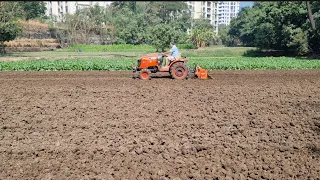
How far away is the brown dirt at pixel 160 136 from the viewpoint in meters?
6.48

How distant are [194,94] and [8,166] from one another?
561cm

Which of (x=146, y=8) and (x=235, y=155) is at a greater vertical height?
(x=146, y=8)

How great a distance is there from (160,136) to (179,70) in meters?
6.99

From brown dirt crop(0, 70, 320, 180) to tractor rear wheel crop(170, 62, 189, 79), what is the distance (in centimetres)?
385

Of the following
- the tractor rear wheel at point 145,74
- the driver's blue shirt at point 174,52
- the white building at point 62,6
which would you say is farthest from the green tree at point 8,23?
the white building at point 62,6

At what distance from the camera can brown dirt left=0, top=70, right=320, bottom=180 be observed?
21.3 feet

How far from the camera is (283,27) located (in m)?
A: 34.2

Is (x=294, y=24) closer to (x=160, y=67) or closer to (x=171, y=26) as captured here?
(x=160, y=67)

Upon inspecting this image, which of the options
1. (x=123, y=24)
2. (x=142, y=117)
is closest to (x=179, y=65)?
(x=142, y=117)

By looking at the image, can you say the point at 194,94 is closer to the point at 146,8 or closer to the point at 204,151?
the point at 204,151

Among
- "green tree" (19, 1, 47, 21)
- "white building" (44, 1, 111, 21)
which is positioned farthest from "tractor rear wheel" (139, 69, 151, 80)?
"white building" (44, 1, 111, 21)

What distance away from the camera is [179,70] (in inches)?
555

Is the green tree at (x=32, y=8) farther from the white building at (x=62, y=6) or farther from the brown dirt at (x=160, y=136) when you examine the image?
→ the brown dirt at (x=160, y=136)

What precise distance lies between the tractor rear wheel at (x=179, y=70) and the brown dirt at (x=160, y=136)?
385 centimetres
